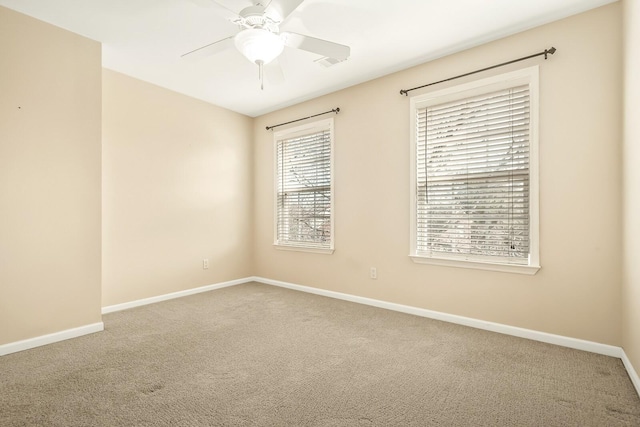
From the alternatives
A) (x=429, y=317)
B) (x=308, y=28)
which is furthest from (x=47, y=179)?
(x=429, y=317)

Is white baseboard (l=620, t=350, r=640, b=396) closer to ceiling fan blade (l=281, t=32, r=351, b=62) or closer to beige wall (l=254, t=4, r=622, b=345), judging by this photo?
beige wall (l=254, t=4, r=622, b=345)

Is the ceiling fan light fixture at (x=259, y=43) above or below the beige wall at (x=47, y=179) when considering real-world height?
above

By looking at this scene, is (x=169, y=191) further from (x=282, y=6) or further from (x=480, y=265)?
(x=480, y=265)

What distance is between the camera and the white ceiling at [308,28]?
2.44 meters

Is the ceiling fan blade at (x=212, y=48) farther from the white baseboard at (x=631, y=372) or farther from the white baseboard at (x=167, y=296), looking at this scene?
the white baseboard at (x=631, y=372)

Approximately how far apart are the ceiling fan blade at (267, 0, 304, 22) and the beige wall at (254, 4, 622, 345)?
1.85m

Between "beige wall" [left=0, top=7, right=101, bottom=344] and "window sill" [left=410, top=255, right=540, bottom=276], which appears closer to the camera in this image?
"beige wall" [left=0, top=7, right=101, bottom=344]

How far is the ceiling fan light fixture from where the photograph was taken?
211 cm

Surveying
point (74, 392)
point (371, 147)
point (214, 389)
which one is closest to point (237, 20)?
point (371, 147)

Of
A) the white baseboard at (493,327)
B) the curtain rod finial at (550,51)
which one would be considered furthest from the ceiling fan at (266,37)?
the white baseboard at (493,327)

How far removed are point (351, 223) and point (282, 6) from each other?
2494 mm

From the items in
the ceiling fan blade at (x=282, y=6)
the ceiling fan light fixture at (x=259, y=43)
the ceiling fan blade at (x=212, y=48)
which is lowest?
the ceiling fan light fixture at (x=259, y=43)

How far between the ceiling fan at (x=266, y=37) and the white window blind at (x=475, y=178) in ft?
4.65

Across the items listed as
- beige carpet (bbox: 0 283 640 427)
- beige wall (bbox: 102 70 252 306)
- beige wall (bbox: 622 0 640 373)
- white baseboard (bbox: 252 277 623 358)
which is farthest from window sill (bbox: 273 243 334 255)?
beige wall (bbox: 622 0 640 373)
